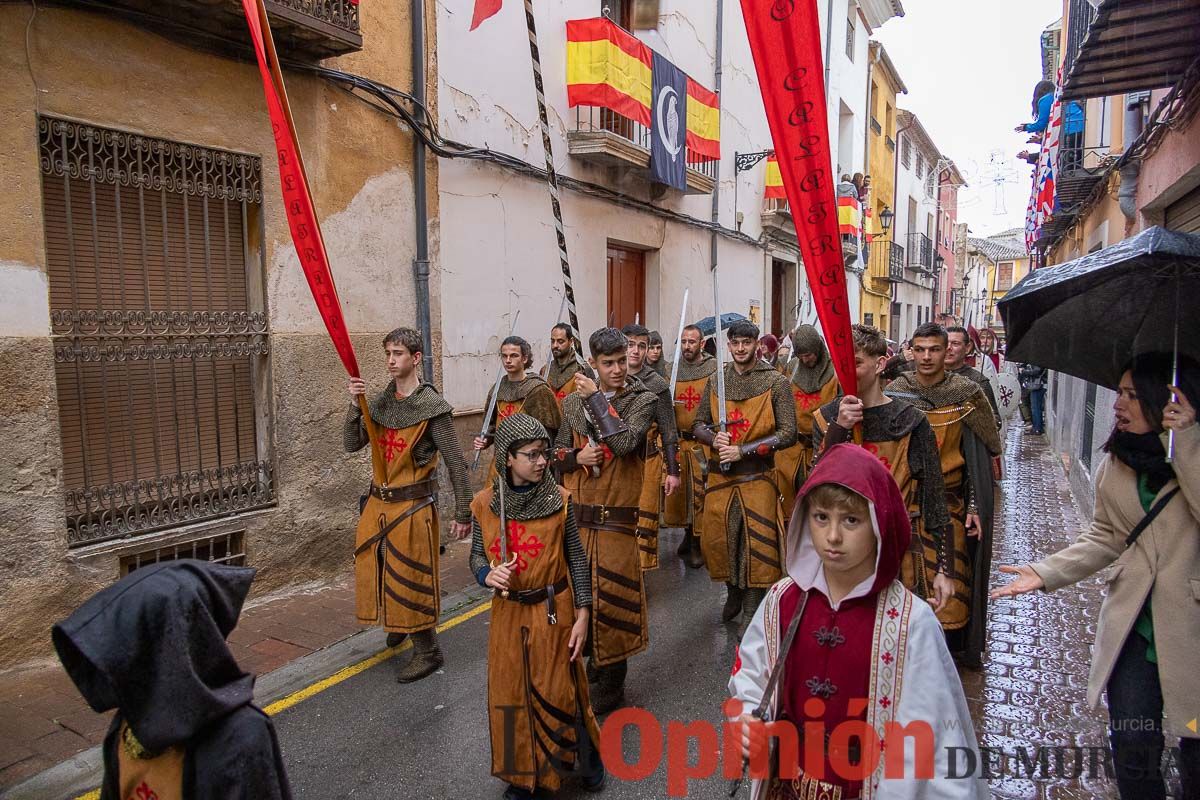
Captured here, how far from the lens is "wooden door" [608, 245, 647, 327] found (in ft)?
38.2

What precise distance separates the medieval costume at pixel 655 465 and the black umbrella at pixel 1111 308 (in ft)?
6.23

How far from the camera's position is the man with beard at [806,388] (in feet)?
19.2

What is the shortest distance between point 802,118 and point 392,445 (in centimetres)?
292

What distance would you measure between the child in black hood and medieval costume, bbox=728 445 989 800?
48.5 inches

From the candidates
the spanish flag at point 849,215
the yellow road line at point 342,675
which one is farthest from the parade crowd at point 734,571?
the spanish flag at point 849,215

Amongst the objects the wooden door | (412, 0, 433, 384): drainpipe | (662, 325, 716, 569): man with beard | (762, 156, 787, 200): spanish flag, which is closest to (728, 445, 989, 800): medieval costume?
(662, 325, 716, 569): man with beard

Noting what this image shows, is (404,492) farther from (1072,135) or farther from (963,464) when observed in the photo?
(1072,135)

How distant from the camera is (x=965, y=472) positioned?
14.9 ft

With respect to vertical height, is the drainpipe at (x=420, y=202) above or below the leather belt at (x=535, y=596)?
above

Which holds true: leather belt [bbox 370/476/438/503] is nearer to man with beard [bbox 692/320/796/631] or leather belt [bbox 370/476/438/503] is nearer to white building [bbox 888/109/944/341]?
man with beard [bbox 692/320/796/631]

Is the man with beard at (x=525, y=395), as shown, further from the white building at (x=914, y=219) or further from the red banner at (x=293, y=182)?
the white building at (x=914, y=219)

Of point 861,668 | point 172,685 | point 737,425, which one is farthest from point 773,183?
point 172,685

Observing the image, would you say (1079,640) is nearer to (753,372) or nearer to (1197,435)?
(753,372)

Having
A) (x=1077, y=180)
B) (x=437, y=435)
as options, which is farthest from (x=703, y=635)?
(x=1077, y=180)
